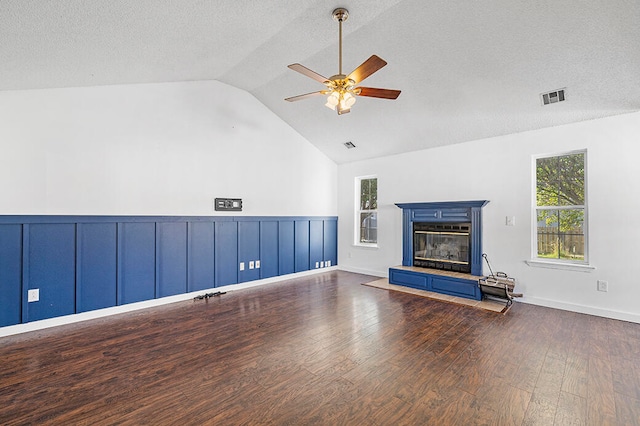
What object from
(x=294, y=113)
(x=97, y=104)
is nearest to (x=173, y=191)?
(x=97, y=104)

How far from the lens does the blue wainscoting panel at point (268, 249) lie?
18.7 ft

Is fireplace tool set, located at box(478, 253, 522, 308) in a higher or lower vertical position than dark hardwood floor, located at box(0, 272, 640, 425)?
higher

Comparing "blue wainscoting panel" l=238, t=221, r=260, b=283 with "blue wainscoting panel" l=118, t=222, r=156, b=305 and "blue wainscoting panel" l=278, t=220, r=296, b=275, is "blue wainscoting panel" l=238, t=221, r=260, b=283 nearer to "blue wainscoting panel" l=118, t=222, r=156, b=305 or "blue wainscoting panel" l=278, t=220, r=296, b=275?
"blue wainscoting panel" l=278, t=220, r=296, b=275

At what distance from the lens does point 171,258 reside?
453 cm

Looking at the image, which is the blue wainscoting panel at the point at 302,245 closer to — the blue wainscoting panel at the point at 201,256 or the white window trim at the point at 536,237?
the blue wainscoting panel at the point at 201,256

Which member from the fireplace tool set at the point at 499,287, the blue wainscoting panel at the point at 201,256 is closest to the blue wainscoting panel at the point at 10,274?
the blue wainscoting panel at the point at 201,256

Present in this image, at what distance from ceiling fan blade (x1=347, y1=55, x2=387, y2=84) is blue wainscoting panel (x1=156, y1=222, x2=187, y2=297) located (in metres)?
3.47

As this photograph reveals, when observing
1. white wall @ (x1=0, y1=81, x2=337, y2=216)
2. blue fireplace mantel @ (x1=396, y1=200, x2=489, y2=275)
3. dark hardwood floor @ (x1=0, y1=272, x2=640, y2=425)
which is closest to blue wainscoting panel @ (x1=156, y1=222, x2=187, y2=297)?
white wall @ (x1=0, y1=81, x2=337, y2=216)

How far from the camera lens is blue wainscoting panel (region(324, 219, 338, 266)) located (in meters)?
7.01

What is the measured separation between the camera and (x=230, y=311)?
4113mm

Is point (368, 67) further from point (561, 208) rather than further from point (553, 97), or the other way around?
point (561, 208)

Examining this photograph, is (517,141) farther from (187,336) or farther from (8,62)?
(8,62)

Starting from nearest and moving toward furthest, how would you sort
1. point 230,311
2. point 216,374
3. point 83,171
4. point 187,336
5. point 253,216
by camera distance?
point 216,374 → point 187,336 → point 83,171 → point 230,311 → point 253,216

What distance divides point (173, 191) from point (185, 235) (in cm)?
71
